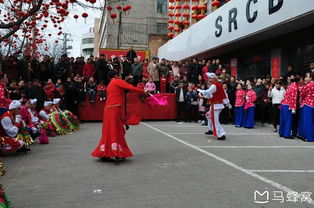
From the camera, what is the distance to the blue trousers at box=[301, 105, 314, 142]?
9.89 m

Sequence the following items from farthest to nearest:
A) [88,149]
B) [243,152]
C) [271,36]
→ [271,36] < [88,149] < [243,152]

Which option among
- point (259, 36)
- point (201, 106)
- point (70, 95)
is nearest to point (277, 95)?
point (259, 36)

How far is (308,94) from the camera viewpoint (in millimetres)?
9938

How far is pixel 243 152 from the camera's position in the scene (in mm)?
7770

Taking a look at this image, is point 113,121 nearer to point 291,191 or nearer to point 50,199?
point 50,199

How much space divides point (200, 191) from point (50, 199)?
198 centimetres

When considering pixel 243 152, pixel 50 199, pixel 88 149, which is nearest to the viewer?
pixel 50 199

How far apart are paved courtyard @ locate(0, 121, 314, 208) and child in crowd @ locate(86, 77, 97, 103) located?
7.17 m

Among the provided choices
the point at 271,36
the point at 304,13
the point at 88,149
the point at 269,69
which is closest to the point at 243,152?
the point at 88,149

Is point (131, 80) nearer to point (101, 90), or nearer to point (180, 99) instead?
point (101, 90)

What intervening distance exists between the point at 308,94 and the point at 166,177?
6.35m

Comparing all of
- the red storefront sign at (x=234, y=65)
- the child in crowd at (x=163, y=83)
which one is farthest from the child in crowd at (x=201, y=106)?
the red storefront sign at (x=234, y=65)

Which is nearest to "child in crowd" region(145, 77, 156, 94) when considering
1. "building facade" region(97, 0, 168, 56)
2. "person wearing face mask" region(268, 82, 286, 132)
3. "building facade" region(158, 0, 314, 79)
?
"building facade" region(158, 0, 314, 79)

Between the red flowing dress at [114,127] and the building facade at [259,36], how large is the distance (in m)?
7.26
